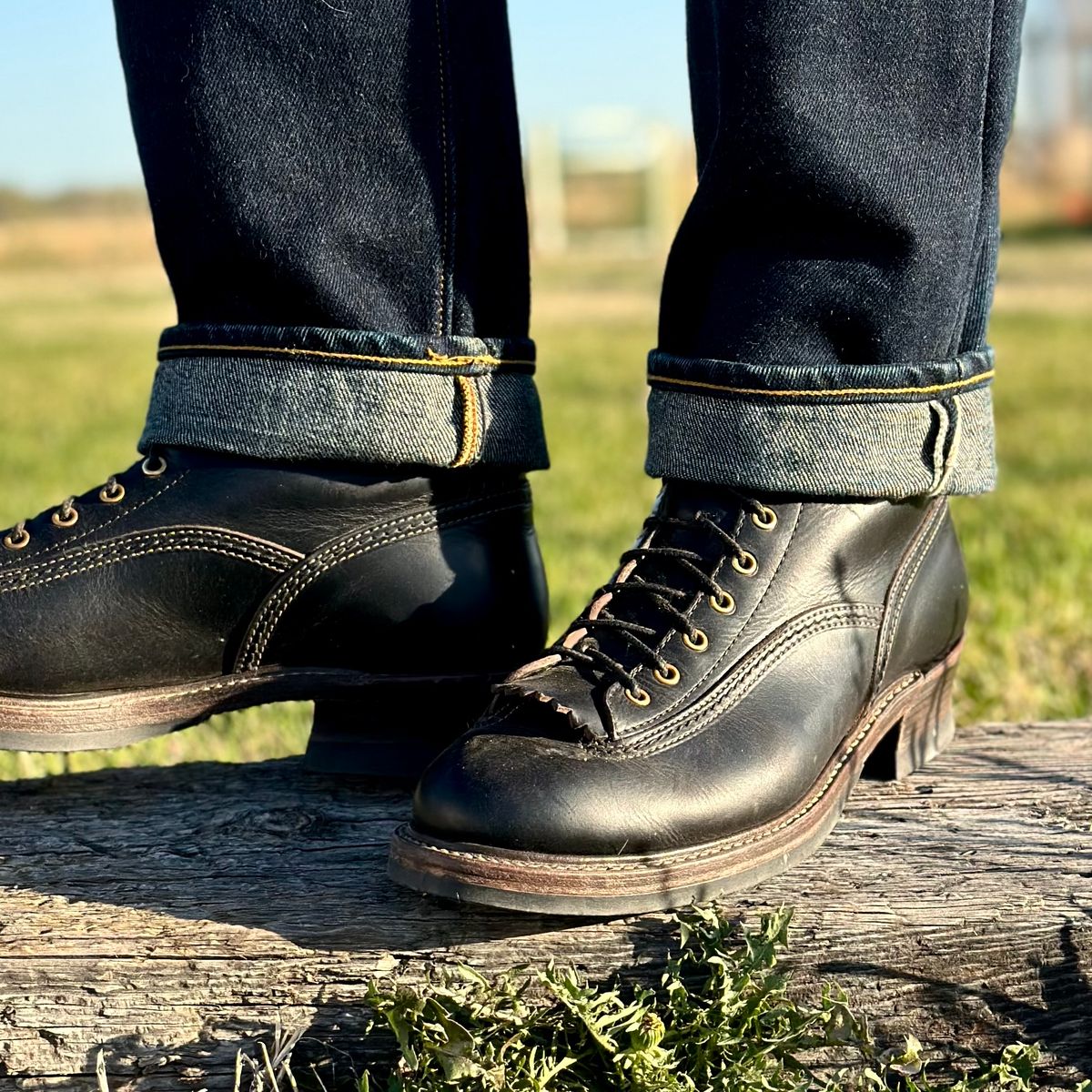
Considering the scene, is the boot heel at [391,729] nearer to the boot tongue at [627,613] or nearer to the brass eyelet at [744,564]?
the boot tongue at [627,613]

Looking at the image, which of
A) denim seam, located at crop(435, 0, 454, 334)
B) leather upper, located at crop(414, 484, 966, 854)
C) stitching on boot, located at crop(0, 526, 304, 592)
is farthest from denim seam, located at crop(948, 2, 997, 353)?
stitching on boot, located at crop(0, 526, 304, 592)

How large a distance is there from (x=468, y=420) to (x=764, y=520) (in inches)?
13.3

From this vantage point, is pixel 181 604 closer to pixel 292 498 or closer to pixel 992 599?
pixel 292 498

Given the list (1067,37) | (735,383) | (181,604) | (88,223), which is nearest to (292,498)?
(181,604)

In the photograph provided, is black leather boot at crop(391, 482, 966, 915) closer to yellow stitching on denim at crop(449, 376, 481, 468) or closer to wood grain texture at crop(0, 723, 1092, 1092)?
wood grain texture at crop(0, 723, 1092, 1092)

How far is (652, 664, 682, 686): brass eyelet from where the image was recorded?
1.26 m

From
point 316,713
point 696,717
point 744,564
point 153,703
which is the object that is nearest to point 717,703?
point 696,717

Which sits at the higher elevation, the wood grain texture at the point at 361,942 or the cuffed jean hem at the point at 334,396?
the cuffed jean hem at the point at 334,396

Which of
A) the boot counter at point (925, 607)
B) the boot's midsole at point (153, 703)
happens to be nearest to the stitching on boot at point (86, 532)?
the boot's midsole at point (153, 703)

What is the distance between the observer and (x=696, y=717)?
1.26 m

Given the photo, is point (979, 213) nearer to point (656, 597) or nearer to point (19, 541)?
point (656, 597)

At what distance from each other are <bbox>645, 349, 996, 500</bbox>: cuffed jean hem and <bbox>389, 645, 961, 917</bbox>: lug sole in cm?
27

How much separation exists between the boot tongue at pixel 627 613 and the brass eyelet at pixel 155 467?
479mm

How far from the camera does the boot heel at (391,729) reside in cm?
150
